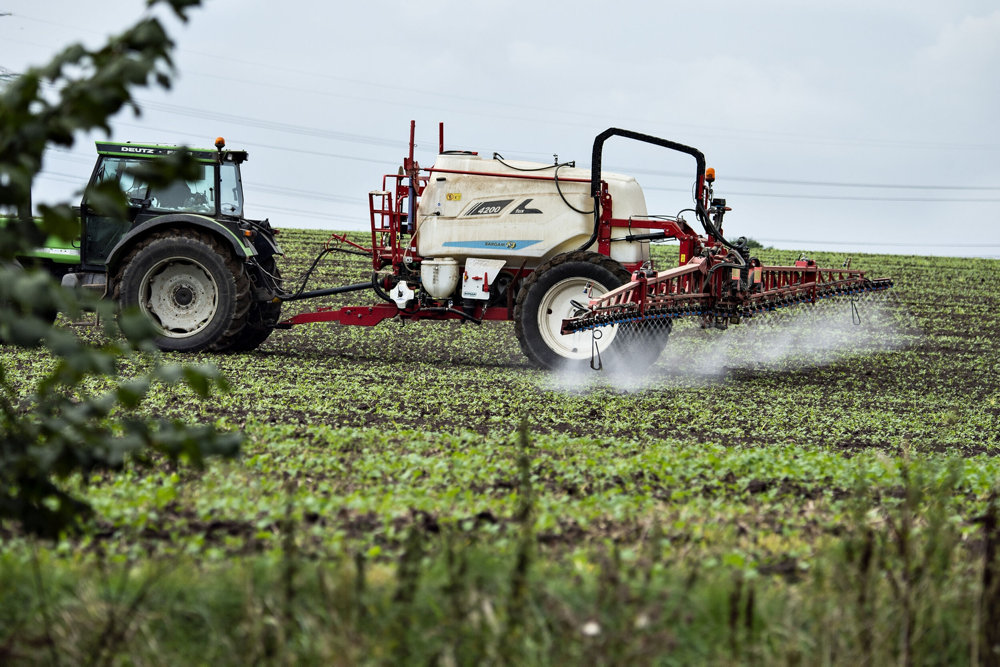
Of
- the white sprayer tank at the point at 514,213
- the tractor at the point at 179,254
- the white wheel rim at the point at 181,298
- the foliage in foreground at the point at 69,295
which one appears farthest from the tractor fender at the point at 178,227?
the foliage in foreground at the point at 69,295

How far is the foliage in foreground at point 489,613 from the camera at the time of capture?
3119mm

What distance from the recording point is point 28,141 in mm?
2822

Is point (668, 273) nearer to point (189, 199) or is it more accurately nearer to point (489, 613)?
point (189, 199)

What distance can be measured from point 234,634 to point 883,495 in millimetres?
3763

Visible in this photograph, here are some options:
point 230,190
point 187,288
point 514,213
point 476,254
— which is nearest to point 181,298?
point 187,288

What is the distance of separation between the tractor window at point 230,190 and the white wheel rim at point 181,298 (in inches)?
32.6

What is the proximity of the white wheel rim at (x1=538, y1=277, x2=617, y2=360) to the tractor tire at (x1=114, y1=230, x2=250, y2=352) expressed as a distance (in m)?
3.70

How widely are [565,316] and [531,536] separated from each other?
27.9ft

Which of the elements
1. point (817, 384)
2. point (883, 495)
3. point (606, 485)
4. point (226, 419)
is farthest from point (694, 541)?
point (817, 384)

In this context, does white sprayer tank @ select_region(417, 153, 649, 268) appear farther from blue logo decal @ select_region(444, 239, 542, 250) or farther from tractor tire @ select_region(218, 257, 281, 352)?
tractor tire @ select_region(218, 257, 281, 352)

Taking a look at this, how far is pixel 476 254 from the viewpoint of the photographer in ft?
40.7

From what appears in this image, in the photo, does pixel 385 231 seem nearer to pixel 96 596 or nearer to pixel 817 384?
pixel 817 384

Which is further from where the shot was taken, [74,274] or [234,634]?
[74,274]

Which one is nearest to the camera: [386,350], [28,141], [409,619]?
[28,141]
